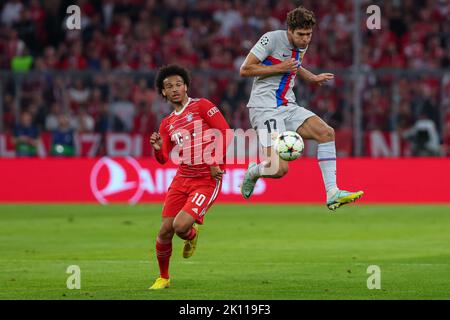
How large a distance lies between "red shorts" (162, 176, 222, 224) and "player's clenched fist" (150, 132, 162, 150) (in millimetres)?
574

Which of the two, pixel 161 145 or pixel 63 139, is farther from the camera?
pixel 63 139

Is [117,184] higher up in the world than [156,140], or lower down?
lower down

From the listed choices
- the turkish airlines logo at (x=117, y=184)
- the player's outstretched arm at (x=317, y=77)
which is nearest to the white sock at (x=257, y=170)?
the player's outstretched arm at (x=317, y=77)

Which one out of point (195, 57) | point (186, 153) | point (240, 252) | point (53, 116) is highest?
point (195, 57)

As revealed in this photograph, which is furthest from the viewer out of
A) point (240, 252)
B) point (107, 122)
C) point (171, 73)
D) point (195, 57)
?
point (195, 57)

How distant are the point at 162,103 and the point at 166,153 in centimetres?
1433

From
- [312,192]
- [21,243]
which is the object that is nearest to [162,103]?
[312,192]

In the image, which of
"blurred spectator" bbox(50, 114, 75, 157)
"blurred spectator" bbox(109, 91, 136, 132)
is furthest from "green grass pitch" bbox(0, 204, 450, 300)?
"blurred spectator" bbox(109, 91, 136, 132)

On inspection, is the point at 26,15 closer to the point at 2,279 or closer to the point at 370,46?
the point at 370,46

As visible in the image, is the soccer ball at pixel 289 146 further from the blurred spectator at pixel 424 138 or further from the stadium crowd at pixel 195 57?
the blurred spectator at pixel 424 138

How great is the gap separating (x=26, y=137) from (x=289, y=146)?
1486 cm

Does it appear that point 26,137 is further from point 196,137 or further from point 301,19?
point 301,19

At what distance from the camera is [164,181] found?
25281 millimetres

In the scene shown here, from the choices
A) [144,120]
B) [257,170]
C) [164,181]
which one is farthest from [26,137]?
[257,170]
